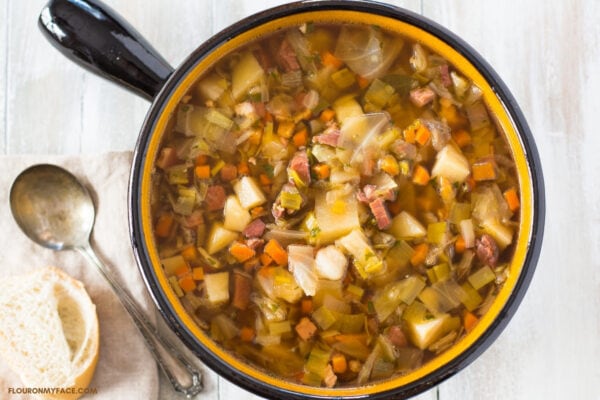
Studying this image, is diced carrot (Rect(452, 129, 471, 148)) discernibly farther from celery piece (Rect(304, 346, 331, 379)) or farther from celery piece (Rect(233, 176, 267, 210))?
celery piece (Rect(304, 346, 331, 379))

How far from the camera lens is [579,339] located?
238 cm

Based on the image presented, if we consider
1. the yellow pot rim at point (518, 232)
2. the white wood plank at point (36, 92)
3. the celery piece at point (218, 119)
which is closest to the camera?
the yellow pot rim at point (518, 232)

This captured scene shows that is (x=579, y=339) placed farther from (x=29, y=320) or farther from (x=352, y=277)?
(x=29, y=320)

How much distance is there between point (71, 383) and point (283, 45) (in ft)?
3.77

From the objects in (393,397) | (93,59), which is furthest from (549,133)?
(93,59)

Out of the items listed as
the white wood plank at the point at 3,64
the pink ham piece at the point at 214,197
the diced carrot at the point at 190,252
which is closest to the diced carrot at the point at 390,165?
the pink ham piece at the point at 214,197

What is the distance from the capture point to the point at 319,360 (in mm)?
2029

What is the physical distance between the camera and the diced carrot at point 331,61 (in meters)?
2.06

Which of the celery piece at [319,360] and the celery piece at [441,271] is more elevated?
the celery piece at [441,271]

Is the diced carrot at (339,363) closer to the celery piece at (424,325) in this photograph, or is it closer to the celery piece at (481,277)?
the celery piece at (424,325)

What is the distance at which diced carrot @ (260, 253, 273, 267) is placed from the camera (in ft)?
6.61

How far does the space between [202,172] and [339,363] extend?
612 millimetres

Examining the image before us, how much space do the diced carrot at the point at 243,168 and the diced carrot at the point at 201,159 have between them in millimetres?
89

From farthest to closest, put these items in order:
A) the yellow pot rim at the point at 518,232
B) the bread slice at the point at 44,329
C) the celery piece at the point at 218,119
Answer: the bread slice at the point at 44,329
the celery piece at the point at 218,119
the yellow pot rim at the point at 518,232
